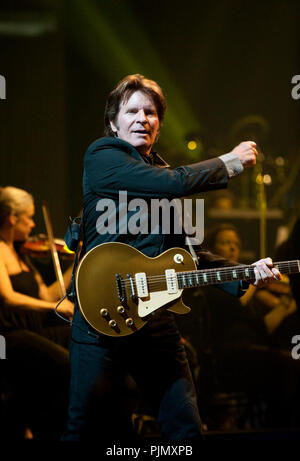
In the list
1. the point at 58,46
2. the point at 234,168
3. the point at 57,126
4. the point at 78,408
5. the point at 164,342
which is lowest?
the point at 78,408

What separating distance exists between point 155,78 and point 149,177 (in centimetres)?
326

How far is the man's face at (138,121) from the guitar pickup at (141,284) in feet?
1.73

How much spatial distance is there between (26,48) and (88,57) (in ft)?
1.80

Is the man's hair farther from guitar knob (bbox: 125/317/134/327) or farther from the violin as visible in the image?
the violin

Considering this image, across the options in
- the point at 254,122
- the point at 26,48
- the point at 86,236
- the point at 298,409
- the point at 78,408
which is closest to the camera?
the point at 78,408

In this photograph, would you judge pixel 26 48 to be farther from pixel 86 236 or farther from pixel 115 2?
pixel 86 236

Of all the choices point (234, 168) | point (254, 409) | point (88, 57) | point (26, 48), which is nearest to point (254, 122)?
point (88, 57)

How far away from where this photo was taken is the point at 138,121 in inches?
82.6

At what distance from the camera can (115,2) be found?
477cm

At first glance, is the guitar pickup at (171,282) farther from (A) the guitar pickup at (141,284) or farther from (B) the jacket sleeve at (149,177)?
(B) the jacket sleeve at (149,177)

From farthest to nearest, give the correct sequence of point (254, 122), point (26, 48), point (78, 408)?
1. point (254, 122)
2. point (26, 48)
3. point (78, 408)

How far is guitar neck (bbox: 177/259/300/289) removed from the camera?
6.54 feet

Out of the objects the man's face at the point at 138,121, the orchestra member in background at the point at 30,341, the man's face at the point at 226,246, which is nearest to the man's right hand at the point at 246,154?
the man's face at the point at 138,121

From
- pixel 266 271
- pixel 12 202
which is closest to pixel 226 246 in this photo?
pixel 12 202
